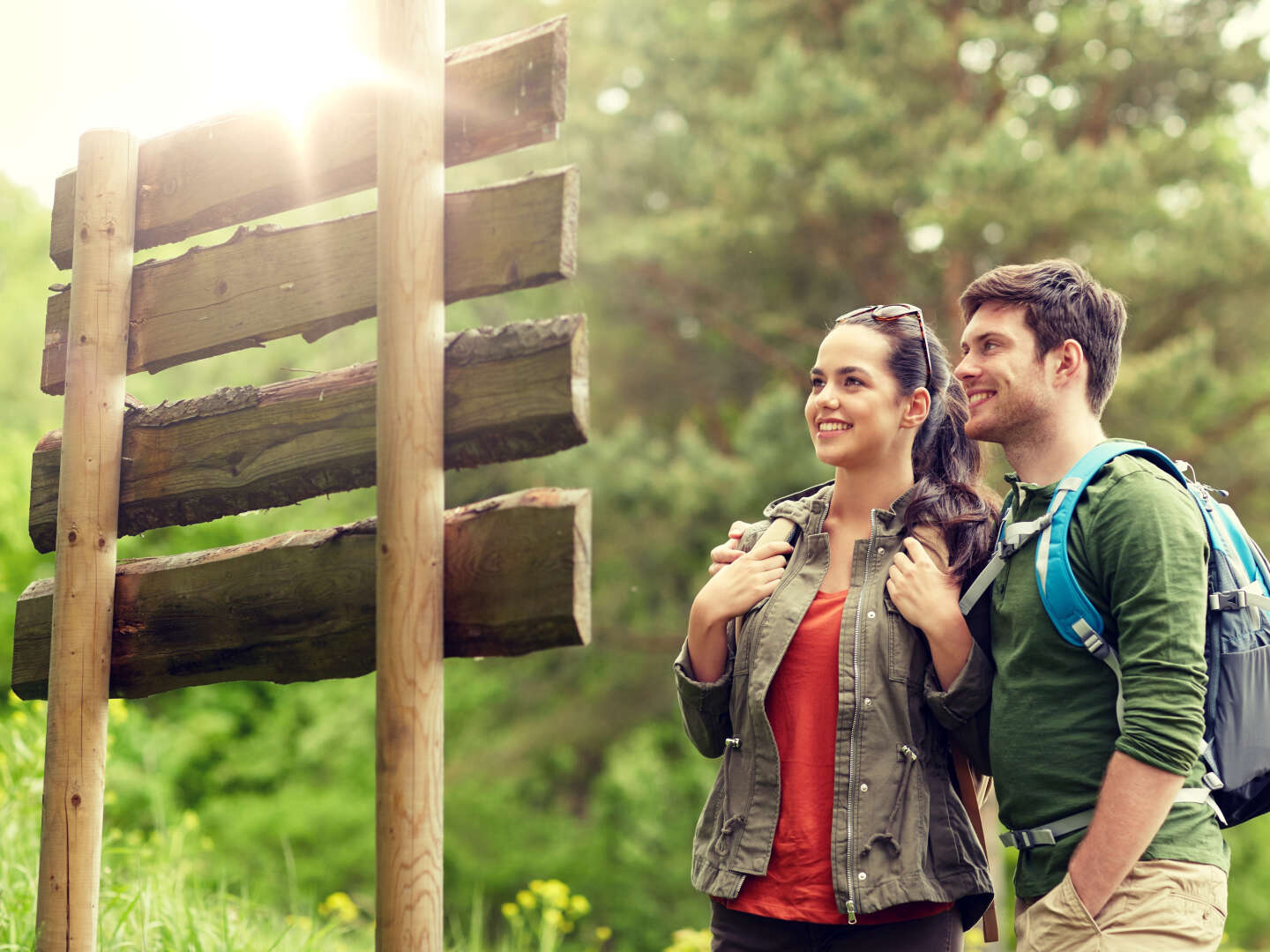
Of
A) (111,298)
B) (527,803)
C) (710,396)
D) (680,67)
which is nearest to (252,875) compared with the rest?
(527,803)

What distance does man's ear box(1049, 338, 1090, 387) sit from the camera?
2330 mm

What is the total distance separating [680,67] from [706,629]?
31.9 feet

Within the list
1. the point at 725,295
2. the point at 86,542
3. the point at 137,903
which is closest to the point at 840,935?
the point at 86,542

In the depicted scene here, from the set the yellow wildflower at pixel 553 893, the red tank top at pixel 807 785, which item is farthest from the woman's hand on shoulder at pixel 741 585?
the yellow wildflower at pixel 553 893

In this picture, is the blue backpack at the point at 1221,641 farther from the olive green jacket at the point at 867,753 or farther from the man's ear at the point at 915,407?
the man's ear at the point at 915,407

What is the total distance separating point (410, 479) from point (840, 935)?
3.97 ft

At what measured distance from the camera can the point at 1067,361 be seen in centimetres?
234

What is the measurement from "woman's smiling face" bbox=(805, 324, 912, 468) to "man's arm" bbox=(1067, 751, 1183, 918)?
0.83m

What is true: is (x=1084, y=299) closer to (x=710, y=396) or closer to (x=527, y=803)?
(x=710, y=396)

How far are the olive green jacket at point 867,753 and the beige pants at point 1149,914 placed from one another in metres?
0.25

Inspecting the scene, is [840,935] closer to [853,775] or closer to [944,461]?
[853,775]

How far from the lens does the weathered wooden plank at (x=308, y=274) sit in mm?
1954

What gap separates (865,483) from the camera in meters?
2.52

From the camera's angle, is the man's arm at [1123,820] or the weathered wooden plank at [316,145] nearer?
the man's arm at [1123,820]
